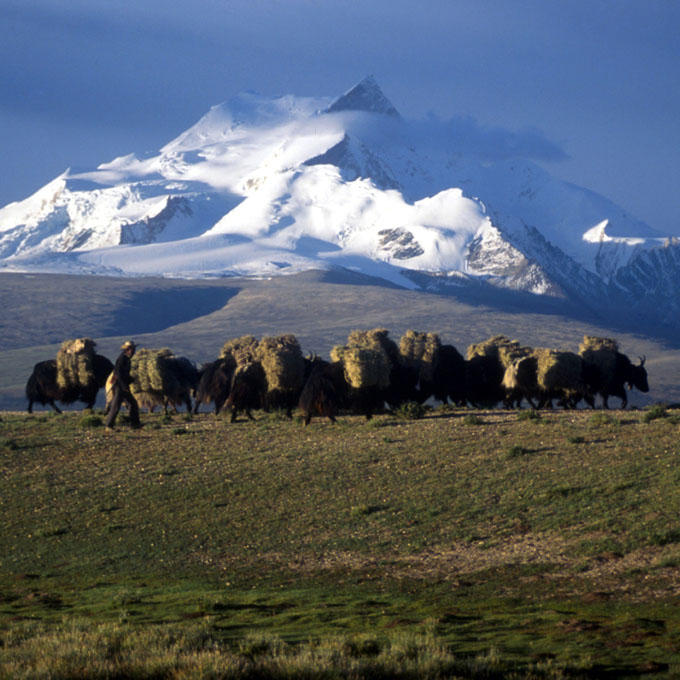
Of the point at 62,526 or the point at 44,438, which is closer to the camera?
the point at 62,526

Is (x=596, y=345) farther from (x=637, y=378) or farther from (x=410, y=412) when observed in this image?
(x=410, y=412)

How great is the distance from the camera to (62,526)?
56.0 feet

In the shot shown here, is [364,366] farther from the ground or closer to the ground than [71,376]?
farther from the ground

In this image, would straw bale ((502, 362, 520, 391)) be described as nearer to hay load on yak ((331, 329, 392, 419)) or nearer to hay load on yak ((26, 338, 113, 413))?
hay load on yak ((331, 329, 392, 419))

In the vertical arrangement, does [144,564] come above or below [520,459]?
below

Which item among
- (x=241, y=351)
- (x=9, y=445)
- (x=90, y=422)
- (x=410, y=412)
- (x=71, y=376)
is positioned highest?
(x=241, y=351)

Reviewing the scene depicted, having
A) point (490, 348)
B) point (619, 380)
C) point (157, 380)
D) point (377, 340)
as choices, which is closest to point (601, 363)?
point (619, 380)

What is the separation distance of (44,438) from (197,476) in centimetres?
599

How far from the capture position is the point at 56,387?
32312 mm

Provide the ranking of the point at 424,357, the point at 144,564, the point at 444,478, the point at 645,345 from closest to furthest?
1. the point at 144,564
2. the point at 444,478
3. the point at 424,357
4. the point at 645,345

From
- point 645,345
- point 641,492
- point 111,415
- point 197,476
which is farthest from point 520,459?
point 645,345

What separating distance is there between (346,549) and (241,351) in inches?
665

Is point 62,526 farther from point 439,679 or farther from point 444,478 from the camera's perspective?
point 439,679

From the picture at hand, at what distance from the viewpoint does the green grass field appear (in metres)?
9.40
